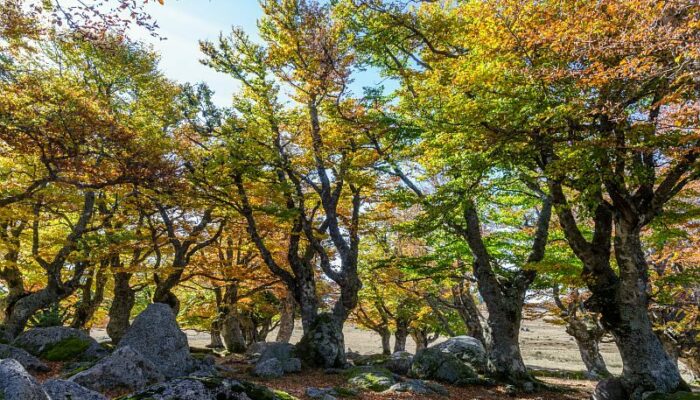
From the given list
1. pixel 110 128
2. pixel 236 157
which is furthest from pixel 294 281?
pixel 110 128

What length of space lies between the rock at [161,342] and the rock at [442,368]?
793 centimetres

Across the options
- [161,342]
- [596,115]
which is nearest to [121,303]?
[161,342]

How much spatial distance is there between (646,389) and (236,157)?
46.6 ft

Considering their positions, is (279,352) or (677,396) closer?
(677,396)

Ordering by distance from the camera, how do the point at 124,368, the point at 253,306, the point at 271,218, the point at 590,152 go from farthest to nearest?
the point at 253,306 → the point at 271,218 → the point at 590,152 → the point at 124,368

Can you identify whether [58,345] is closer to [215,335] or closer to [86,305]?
[86,305]

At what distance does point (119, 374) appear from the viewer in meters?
7.35

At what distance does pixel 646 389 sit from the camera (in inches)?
363

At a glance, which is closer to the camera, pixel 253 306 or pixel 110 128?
pixel 110 128

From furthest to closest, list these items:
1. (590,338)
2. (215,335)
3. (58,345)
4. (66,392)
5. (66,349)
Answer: (215,335) < (590,338) < (58,345) < (66,349) < (66,392)

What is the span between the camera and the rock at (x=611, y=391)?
9.60m

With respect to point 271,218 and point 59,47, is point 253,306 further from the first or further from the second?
point 59,47

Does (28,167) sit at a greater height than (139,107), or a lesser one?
lesser

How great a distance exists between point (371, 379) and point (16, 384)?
9.63 m
